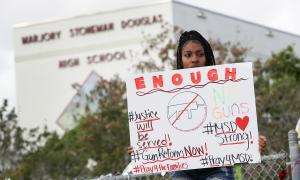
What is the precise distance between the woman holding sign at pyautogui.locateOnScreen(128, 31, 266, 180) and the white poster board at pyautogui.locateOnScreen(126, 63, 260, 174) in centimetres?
4

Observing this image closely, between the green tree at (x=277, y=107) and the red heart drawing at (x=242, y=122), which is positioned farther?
the green tree at (x=277, y=107)

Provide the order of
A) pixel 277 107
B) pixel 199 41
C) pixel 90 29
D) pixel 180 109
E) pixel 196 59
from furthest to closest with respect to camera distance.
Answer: pixel 90 29 < pixel 277 107 < pixel 180 109 < pixel 196 59 < pixel 199 41

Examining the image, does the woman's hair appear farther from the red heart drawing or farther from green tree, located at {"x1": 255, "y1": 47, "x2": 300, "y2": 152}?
green tree, located at {"x1": 255, "y1": 47, "x2": 300, "y2": 152}

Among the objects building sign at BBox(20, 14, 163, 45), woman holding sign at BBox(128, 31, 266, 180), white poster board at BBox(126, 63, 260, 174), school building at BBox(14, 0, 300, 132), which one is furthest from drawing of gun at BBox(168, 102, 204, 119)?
building sign at BBox(20, 14, 163, 45)

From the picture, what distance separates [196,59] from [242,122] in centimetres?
51

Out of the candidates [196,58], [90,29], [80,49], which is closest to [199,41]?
[196,58]

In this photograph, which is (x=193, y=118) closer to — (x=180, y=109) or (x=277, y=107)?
(x=180, y=109)

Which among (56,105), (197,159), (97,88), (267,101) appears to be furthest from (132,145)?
(56,105)

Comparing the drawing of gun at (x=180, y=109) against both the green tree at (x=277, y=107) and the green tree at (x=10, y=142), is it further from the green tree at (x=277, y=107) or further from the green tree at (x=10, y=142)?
the green tree at (x=10, y=142)

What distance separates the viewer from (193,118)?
6.93 m

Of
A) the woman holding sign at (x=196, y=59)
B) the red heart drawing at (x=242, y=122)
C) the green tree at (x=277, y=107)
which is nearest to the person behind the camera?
the woman holding sign at (x=196, y=59)

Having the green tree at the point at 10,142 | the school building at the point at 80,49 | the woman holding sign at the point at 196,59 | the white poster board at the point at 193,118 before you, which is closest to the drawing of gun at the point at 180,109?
the white poster board at the point at 193,118

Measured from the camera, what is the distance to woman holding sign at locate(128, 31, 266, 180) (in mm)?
6707

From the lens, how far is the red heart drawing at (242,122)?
6.81 m
